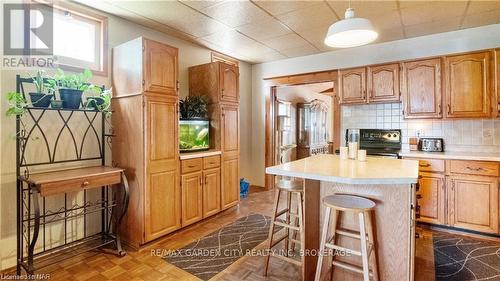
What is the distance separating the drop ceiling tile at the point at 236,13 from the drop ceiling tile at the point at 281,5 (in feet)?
0.29

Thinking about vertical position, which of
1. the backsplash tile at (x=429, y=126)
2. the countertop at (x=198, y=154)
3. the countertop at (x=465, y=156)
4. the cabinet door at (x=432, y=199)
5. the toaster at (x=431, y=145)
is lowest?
the cabinet door at (x=432, y=199)

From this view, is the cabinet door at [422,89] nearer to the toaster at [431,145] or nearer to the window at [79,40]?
the toaster at [431,145]

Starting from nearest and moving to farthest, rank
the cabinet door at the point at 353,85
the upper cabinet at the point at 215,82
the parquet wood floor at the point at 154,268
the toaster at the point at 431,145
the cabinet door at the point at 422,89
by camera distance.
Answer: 1. the parquet wood floor at the point at 154,268
2. the cabinet door at the point at 422,89
3. the toaster at the point at 431,145
4. the upper cabinet at the point at 215,82
5. the cabinet door at the point at 353,85

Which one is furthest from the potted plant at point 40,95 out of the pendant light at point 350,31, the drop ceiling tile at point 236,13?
the pendant light at point 350,31

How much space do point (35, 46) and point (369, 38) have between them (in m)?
3.04

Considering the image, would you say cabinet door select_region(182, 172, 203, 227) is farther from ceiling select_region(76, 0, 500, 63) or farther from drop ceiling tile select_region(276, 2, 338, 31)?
drop ceiling tile select_region(276, 2, 338, 31)

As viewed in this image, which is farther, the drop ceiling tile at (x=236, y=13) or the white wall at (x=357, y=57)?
the white wall at (x=357, y=57)

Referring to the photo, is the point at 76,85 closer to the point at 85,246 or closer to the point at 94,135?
the point at 94,135

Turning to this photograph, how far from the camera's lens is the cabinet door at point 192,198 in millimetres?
3117

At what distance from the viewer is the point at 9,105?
7.47 ft

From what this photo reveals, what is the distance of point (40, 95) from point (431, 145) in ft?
15.0

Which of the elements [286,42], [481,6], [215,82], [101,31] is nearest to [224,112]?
[215,82]

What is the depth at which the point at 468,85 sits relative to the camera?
319 centimetres

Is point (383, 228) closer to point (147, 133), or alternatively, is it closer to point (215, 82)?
point (147, 133)
